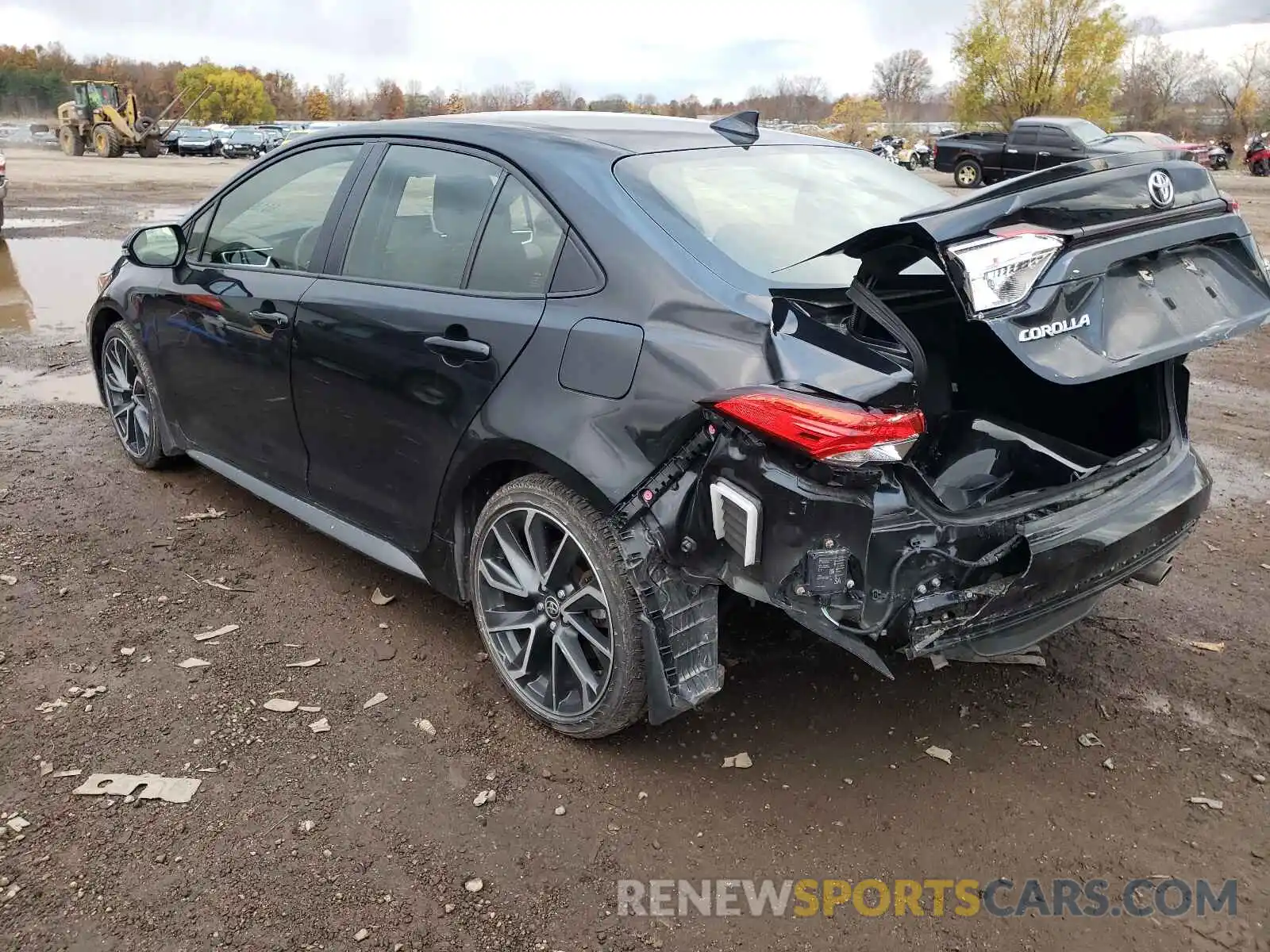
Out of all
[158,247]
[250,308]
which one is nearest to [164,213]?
[158,247]

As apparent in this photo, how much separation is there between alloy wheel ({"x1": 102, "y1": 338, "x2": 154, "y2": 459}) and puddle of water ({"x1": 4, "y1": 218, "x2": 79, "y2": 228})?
1239cm

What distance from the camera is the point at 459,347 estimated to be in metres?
2.90

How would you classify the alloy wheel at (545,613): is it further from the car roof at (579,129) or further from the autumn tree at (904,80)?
the autumn tree at (904,80)

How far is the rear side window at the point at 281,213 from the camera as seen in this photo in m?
3.59

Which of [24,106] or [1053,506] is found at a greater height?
[24,106]

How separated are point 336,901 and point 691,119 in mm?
2891

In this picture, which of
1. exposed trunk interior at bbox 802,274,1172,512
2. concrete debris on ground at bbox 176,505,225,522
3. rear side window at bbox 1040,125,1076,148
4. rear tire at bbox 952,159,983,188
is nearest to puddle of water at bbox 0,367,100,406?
concrete debris on ground at bbox 176,505,225,522

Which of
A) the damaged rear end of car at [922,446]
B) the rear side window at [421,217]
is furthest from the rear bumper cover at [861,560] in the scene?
the rear side window at [421,217]

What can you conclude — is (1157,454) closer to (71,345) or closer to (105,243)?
(71,345)

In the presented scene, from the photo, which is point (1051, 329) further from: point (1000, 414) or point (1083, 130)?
point (1083, 130)

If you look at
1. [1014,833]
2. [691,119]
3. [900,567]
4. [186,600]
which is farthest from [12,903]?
[691,119]

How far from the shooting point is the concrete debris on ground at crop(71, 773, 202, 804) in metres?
2.70

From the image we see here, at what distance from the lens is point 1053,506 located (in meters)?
2.60

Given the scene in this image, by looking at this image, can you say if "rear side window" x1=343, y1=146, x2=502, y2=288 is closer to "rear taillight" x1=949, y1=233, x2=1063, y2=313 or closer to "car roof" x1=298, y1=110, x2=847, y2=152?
"car roof" x1=298, y1=110, x2=847, y2=152
